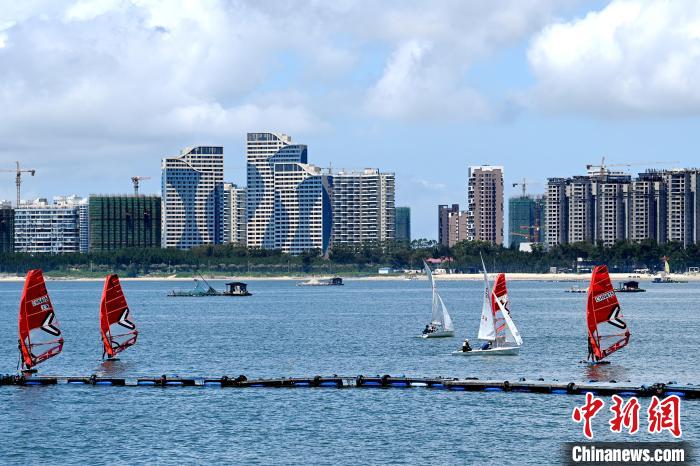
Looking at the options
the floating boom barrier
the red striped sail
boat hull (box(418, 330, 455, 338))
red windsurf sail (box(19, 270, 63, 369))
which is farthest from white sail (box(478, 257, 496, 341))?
red windsurf sail (box(19, 270, 63, 369))

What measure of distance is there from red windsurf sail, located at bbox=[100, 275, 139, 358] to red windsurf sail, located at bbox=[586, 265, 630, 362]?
38.1m

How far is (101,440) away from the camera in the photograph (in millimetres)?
75500

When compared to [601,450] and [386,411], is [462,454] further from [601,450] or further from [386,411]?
[386,411]

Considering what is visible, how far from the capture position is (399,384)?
93938 mm

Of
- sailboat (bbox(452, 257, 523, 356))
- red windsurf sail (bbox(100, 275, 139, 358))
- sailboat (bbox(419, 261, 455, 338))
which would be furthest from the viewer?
sailboat (bbox(419, 261, 455, 338))

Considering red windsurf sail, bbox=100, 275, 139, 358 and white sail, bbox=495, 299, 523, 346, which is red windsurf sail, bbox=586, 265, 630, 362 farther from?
red windsurf sail, bbox=100, 275, 139, 358

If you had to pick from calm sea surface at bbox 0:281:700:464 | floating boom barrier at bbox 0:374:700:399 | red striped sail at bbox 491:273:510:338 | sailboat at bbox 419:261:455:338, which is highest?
red striped sail at bbox 491:273:510:338

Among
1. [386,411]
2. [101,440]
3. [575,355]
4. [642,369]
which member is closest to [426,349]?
[575,355]

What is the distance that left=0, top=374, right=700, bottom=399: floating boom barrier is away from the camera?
87438 millimetres

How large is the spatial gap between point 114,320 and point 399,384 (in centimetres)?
3166

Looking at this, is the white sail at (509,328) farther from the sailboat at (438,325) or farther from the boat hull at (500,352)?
the sailboat at (438,325)

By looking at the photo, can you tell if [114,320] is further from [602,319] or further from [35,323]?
[602,319]

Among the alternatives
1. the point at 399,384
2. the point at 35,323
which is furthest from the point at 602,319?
the point at 35,323

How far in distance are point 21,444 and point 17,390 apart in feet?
68.8
